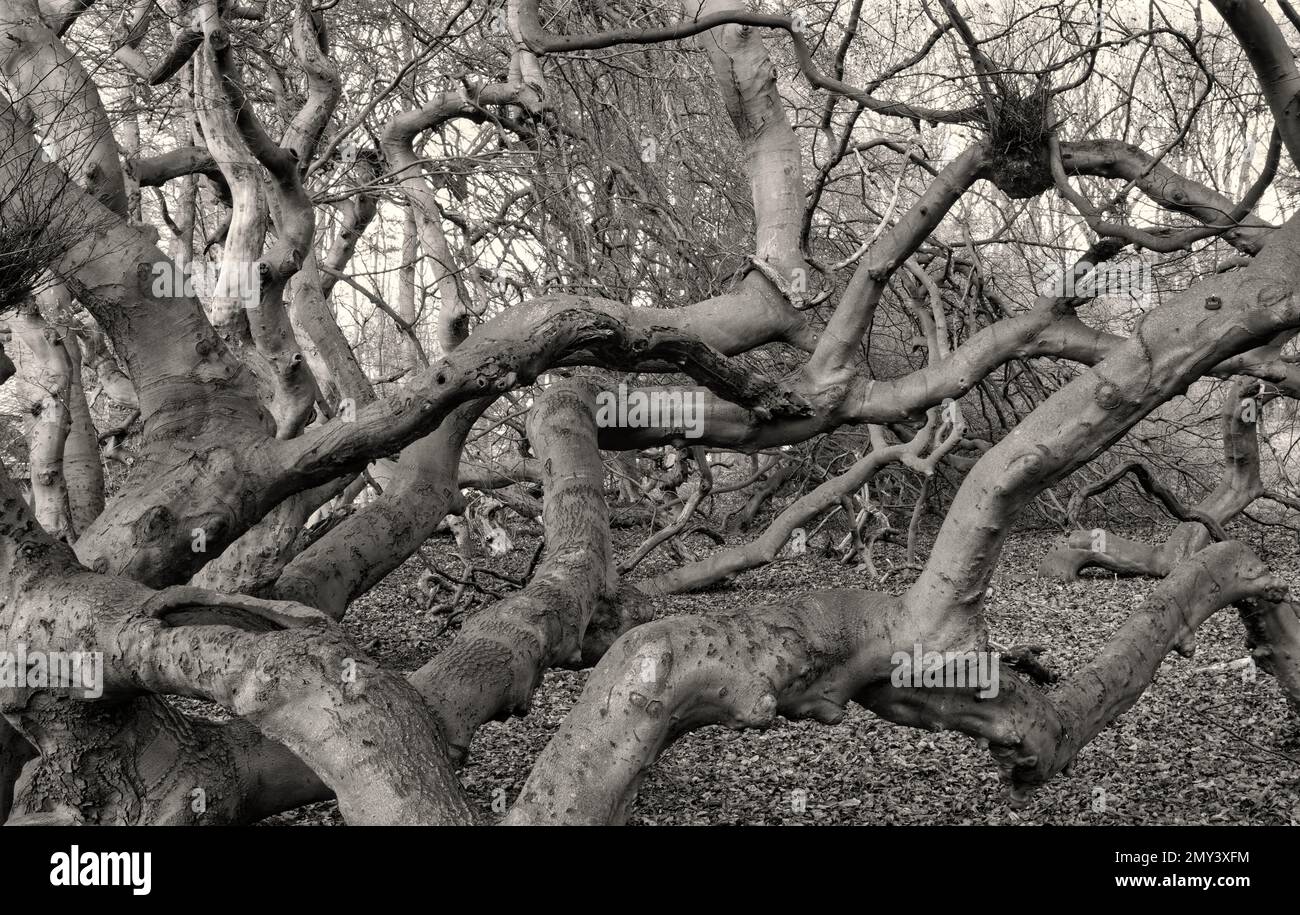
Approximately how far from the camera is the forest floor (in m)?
4.46

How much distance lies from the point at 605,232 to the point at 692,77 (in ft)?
3.85

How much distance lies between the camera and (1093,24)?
452 centimetres

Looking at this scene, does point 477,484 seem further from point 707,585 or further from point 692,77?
point 692,77

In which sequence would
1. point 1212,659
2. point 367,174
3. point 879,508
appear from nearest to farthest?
1. point 1212,659
2. point 367,174
3. point 879,508
